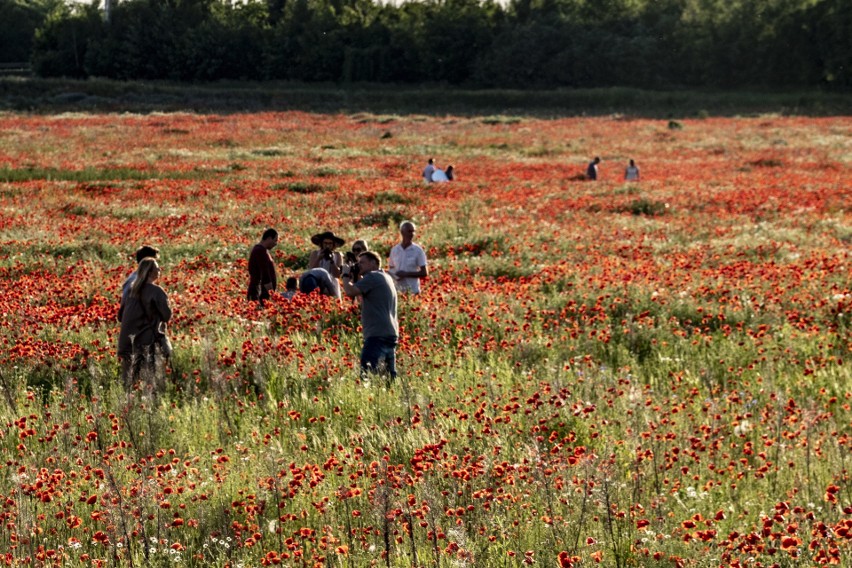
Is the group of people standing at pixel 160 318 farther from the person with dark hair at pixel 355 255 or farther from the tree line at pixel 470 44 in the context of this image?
the tree line at pixel 470 44

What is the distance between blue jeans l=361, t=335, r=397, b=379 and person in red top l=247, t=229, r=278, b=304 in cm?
353

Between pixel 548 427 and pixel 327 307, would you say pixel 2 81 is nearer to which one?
pixel 327 307

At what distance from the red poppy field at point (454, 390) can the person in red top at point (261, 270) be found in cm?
57

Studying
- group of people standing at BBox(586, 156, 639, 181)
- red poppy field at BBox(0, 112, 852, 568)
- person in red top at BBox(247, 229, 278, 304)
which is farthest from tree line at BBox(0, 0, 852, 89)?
person in red top at BBox(247, 229, 278, 304)

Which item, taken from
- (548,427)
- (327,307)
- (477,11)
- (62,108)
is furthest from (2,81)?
(548,427)

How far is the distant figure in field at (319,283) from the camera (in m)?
13.0

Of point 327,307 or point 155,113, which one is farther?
point 155,113

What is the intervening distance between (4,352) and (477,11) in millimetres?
106387

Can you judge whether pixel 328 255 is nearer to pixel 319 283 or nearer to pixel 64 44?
pixel 319 283

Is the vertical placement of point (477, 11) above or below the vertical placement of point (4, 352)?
above

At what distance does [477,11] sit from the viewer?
110562 mm

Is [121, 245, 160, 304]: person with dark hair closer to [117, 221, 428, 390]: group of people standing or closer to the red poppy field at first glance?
[117, 221, 428, 390]: group of people standing

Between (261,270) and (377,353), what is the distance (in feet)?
12.5

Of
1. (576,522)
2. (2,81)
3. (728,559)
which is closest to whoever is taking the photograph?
(728,559)
